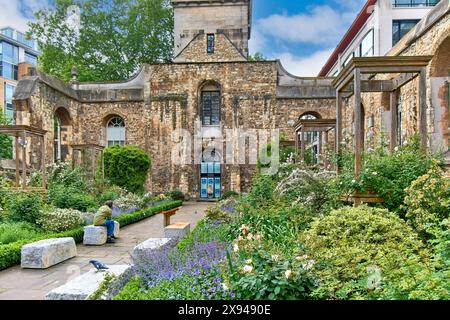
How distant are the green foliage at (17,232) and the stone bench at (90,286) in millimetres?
3930

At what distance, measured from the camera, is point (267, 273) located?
3.27 metres

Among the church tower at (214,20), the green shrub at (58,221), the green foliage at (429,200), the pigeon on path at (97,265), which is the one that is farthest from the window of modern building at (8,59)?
the church tower at (214,20)

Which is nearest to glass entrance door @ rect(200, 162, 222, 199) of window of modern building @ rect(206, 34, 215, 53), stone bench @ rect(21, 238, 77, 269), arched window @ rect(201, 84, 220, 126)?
arched window @ rect(201, 84, 220, 126)

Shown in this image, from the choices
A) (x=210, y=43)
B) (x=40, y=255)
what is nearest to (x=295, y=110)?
Result: (x=210, y=43)

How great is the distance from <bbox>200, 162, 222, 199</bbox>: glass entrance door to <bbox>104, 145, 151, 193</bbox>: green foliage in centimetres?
493

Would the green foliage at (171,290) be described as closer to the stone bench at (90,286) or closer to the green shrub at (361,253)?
the stone bench at (90,286)

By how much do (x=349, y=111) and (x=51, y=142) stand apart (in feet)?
51.6

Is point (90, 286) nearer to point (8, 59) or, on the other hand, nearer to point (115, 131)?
point (8, 59)

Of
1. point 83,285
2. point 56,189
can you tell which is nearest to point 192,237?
point 83,285

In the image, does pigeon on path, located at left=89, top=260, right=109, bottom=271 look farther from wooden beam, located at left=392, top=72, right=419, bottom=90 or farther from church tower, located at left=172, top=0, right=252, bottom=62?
church tower, located at left=172, top=0, right=252, bottom=62

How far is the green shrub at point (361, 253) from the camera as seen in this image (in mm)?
3311

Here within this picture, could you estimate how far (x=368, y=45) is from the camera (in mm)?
21109

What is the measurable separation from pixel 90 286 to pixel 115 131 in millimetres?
20758

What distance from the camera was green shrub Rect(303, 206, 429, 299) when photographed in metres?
3.31
